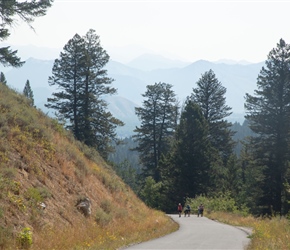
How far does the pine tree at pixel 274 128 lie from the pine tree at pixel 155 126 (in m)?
18.6

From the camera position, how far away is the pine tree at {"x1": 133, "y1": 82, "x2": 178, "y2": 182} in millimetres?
57469

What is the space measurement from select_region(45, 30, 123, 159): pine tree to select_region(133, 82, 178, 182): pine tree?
14600mm

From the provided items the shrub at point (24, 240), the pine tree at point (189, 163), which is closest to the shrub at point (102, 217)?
the shrub at point (24, 240)

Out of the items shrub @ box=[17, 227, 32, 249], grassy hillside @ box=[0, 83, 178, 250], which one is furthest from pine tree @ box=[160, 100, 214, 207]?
shrub @ box=[17, 227, 32, 249]

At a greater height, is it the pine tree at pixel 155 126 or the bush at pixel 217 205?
the pine tree at pixel 155 126

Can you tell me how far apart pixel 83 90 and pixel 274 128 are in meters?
18.3

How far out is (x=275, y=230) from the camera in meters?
19.0

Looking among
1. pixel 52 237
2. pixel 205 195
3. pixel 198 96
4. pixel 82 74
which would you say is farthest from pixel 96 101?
pixel 52 237

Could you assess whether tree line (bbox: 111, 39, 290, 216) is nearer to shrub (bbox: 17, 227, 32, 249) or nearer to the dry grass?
the dry grass

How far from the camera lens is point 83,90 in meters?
42.3

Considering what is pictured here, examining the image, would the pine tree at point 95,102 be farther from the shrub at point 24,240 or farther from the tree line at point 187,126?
the shrub at point 24,240

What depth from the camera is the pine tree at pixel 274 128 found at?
39.6m

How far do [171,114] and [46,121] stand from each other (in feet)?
116

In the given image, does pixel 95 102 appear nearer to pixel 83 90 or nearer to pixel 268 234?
pixel 83 90
